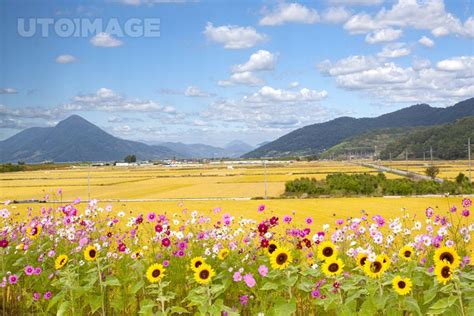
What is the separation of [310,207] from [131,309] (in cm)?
1984

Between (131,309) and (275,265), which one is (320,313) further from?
(131,309)

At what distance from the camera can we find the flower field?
4086mm

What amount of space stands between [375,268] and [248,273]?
4.39 ft

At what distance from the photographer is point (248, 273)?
4.87 meters

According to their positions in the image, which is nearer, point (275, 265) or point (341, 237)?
point (275, 265)

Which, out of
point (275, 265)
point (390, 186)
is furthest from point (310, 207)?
point (275, 265)

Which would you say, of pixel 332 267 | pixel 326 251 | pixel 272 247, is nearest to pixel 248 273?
pixel 272 247

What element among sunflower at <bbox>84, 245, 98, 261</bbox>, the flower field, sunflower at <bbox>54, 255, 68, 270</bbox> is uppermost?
sunflower at <bbox>84, 245, 98, 261</bbox>

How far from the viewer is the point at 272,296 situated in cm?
523

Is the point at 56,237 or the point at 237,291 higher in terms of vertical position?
the point at 56,237

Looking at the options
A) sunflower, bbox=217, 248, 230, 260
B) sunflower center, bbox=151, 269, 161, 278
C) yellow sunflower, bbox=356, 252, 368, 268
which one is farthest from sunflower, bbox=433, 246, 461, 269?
sunflower center, bbox=151, 269, 161, 278

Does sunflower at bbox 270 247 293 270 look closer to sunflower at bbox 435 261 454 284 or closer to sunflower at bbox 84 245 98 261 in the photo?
sunflower at bbox 435 261 454 284

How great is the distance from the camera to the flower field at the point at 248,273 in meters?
4.09

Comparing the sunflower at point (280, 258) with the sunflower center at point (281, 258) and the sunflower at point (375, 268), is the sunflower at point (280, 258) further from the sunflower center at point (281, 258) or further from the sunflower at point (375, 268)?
the sunflower at point (375, 268)
